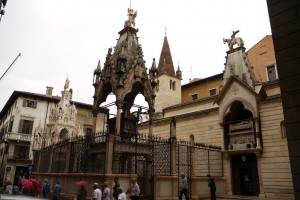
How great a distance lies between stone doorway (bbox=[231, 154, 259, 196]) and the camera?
18.8 m

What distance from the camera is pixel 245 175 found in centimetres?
1950

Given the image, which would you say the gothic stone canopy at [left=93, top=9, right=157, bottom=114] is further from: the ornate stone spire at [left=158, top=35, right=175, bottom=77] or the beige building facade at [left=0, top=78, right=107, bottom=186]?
the ornate stone spire at [left=158, top=35, right=175, bottom=77]

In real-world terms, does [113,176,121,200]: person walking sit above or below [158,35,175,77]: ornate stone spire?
below

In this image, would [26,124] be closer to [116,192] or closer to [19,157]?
[19,157]

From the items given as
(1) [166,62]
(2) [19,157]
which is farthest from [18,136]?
(1) [166,62]

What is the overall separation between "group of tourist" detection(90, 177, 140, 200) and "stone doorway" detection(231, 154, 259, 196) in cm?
1071

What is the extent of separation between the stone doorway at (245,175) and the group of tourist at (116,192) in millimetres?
10712

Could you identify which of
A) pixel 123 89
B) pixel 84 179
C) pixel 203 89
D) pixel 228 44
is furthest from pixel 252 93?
pixel 203 89

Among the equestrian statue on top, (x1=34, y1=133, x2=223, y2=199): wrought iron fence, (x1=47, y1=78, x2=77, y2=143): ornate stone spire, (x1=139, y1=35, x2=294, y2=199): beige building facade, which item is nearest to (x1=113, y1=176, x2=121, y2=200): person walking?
(x1=34, y1=133, x2=223, y2=199): wrought iron fence

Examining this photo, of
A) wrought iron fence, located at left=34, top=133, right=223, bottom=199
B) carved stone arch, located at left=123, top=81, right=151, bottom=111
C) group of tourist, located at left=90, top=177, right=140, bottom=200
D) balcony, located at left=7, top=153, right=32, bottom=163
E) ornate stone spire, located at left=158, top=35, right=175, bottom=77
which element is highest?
ornate stone spire, located at left=158, top=35, right=175, bottom=77

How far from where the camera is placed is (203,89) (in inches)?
1442

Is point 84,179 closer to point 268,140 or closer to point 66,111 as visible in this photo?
point 268,140

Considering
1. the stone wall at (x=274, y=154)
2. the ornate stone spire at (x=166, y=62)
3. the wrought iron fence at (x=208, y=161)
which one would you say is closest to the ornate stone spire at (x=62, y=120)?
the wrought iron fence at (x=208, y=161)

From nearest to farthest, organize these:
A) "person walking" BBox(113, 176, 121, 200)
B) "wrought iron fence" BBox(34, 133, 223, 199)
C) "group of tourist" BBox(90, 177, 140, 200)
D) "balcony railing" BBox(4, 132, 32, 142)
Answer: "group of tourist" BBox(90, 177, 140, 200), "person walking" BBox(113, 176, 121, 200), "wrought iron fence" BBox(34, 133, 223, 199), "balcony railing" BBox(4, 132, 32, 142)
